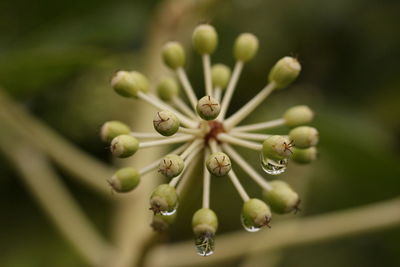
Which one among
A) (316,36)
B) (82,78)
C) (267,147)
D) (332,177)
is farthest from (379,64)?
(267,147)

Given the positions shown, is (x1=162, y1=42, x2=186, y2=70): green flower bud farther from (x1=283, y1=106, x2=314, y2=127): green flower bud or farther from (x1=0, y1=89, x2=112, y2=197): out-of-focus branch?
(x1=0, y1=89, x2=112, y2=197): out-of-focus branch

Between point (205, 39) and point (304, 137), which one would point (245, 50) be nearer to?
point (205, 39)

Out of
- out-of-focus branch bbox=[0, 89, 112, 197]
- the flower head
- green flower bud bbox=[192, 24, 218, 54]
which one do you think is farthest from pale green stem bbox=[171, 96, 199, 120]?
out-of-focus branch bbox=[0, 89, 112, 197]

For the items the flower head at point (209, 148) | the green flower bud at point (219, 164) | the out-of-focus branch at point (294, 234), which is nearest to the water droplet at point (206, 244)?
the flower head at point (209, 148)

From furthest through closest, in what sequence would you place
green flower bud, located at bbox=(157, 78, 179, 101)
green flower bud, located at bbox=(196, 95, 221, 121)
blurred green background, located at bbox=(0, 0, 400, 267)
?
1. blurred green background, located at bbox=(0, 0, 400, 267)
2. green flower bud, located at bbox=(157, 78, 179, 101)
3. green flower bud, located at bbox=(196, 95, 221, 121)

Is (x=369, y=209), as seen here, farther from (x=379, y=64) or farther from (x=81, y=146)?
(x=81, y=146)

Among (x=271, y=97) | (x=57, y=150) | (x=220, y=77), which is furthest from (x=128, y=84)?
(x=271, y=97)
